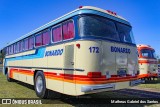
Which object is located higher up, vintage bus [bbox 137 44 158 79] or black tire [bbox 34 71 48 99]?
vintage bus [bbox 137 44 158 79]

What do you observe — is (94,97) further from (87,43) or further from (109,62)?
(87,43)

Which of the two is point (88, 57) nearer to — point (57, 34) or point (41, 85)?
point (57, 34)

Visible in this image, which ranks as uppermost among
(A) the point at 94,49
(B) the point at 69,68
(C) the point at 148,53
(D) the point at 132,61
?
(C) the point at 148,53

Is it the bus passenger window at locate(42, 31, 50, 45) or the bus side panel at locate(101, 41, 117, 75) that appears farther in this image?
the bus passenger window at locate(42, 31, 50, 45)

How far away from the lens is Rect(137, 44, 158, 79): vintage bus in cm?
1780

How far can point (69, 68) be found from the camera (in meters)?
7.94

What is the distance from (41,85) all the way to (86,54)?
379cm

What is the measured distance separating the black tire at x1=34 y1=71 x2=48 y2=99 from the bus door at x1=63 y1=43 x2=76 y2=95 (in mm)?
1997

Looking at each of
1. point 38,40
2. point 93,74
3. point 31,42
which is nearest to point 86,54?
point 93,74

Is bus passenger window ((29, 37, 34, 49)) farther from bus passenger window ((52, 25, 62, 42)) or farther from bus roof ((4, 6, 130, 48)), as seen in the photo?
bus passenger window ((52, 25, 62, 42))

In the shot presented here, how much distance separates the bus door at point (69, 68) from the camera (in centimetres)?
774

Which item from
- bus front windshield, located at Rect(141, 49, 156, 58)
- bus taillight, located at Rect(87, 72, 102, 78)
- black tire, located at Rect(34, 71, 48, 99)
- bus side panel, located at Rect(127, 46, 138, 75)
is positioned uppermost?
bus front windshield, located at Rect(141, 49, 156, 58)

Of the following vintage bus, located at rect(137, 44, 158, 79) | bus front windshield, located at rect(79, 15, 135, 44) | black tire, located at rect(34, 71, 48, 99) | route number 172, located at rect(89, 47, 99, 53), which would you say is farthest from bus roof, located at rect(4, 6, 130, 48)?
vintage bus, located at rect(137, 44, 158, 79)

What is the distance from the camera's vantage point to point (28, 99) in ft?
32.6
